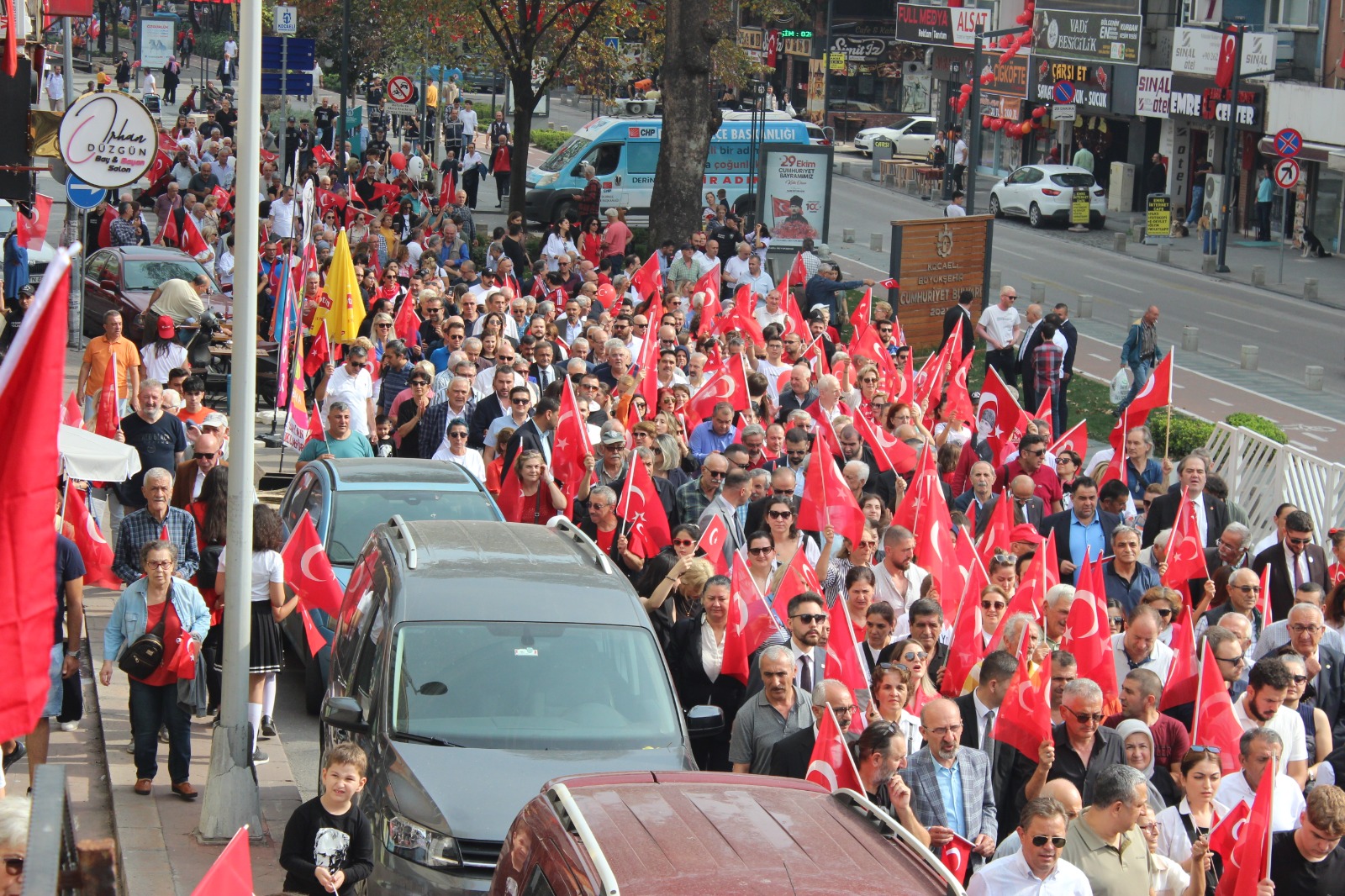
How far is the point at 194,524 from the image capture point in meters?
10.3

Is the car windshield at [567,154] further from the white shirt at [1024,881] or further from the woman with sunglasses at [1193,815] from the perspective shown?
the white shirt at [1024,881]

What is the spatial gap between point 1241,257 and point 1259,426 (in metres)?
24.6

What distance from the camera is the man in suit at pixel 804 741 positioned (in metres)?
7.50

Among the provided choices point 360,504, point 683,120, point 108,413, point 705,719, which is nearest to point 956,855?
point 705,719

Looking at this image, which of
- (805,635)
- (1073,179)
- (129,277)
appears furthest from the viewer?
(1073,179)

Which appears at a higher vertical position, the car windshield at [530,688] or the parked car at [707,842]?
the parked car at [707,842]

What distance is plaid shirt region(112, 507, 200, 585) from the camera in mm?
10016

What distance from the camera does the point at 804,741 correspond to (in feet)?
24.8

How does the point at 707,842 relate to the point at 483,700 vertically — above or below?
above

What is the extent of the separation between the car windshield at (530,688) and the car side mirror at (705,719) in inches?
3.8

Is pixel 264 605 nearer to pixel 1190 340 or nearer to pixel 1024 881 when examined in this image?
pixel 1024 881

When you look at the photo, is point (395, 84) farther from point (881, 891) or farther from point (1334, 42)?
point (881, 891)

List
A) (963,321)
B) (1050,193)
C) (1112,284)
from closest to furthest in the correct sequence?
(963,321) < (1112,284) < (1050,193)

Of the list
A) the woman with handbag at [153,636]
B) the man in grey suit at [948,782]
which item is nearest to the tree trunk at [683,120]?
the woman with handbag at [153,636]
